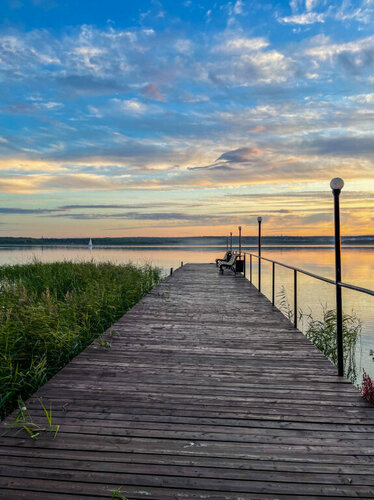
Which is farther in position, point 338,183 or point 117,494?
point 338,183

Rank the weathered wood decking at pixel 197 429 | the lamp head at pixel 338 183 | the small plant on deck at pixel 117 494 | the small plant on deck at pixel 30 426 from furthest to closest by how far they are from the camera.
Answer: the lamp head at pixel 338 183, the small plant on deck at pixel 30 426, the weathered wood decking at pixel 197 429, the small plant on deck at pixel 117 494

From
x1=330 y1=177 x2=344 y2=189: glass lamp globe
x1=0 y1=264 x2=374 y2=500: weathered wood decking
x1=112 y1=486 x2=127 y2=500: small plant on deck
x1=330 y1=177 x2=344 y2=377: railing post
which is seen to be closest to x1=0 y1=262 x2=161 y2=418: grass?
x1=0 y1=264 x2=374 y2=500: weathered wood decking

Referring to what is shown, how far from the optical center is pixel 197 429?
2365 millimetres

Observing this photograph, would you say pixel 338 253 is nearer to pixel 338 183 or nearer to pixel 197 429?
pixel 338 183

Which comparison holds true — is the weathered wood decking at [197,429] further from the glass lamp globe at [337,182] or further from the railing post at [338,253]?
the glass lamp globe at [337,182]

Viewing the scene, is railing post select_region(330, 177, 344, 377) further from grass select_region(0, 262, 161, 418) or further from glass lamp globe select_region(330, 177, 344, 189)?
grass select_region(0, 262, 161, 418)

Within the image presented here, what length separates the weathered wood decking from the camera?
72.0 inches

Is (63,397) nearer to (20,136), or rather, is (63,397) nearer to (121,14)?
(121,14)

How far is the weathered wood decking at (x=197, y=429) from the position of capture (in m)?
1.83

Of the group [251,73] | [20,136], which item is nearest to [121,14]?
[251,73]

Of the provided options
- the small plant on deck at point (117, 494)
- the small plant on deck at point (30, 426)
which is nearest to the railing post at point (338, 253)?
the small plant on deck at point (117, 494)

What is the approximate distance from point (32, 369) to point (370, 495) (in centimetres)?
333

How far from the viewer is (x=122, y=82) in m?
12.9

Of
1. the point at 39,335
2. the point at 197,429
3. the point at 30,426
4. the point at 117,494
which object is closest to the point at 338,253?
the point at 197,429
